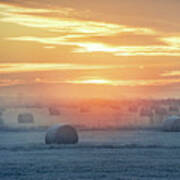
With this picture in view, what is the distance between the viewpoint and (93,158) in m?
22.5

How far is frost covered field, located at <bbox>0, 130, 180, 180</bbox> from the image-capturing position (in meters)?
19.0

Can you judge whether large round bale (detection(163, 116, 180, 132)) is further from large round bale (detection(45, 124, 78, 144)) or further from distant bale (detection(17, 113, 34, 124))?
distant bale (detection(17, 113, 34, 124))

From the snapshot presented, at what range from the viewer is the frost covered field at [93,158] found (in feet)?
62.5

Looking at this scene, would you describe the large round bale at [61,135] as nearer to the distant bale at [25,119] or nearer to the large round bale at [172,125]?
the large round bale at [172,125]

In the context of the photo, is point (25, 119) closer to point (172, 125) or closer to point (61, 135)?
point (172, 125)

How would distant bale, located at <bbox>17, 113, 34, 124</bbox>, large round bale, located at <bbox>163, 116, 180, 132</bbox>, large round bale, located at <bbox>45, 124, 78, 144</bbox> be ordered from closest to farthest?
1. large round bale, located at <bbox>45, 124, 78, 144</bbox>
2. large round bale, located at <bbox>163, 116, 180, 132</bbox>
3. distant bale, located at <bbox>17, 113, 34, 124</bbox>

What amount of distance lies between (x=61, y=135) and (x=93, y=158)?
6.15 meters

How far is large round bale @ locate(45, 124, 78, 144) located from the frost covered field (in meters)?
0.51

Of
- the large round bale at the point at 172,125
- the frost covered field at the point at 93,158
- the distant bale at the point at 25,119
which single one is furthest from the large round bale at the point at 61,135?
the distant bale at the point at 25,119

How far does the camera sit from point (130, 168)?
2011cm

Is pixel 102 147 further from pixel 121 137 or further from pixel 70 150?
pixel 121 137

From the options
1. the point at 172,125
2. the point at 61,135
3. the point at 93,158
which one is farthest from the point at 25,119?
the point at 93,158

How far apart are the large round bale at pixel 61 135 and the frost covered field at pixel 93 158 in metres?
0.51

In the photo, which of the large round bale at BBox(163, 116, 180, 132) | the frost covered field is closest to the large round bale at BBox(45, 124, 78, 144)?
the frost covered field
